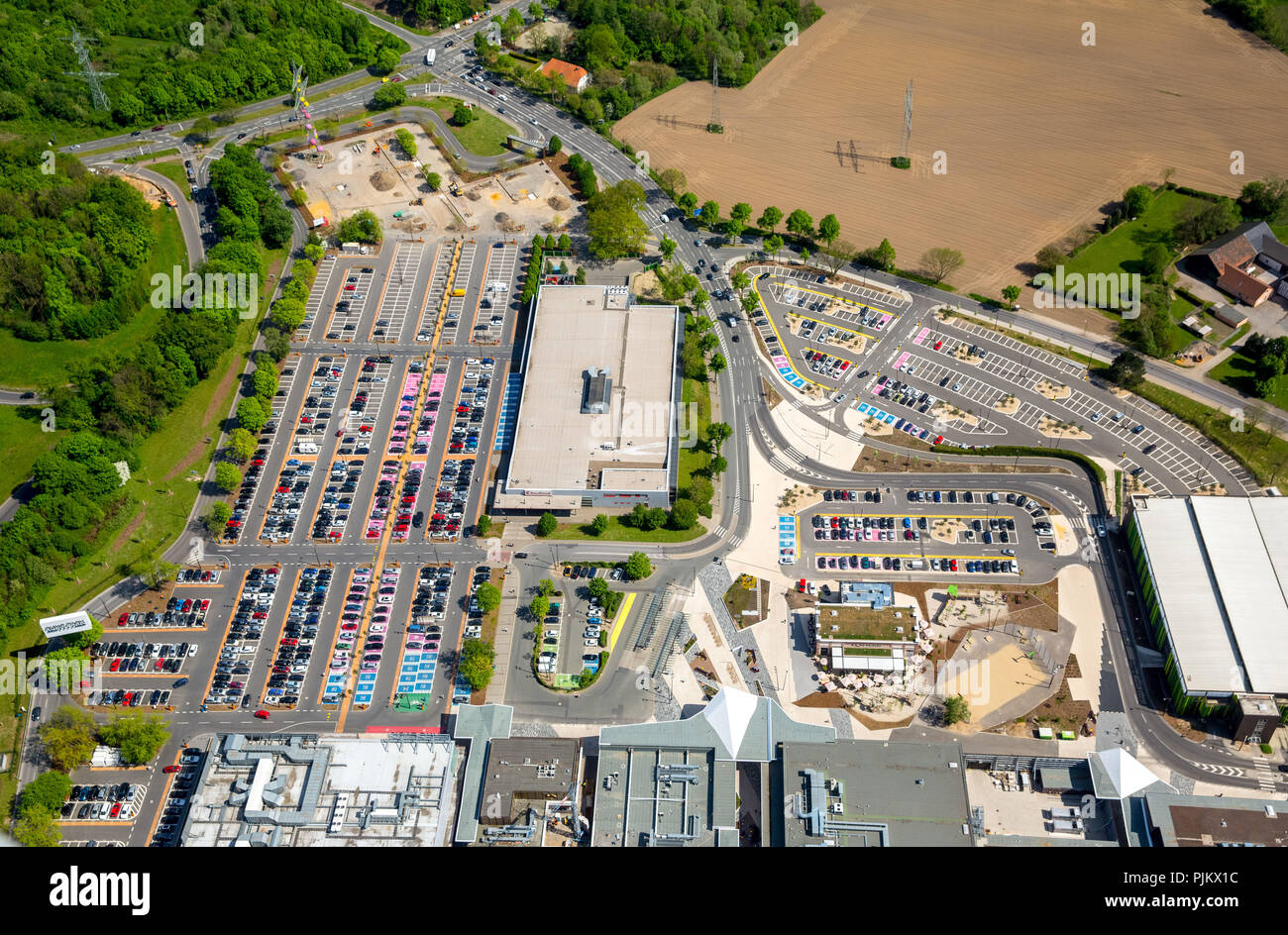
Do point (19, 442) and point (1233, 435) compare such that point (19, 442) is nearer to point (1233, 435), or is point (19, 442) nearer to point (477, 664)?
point (477, 664)

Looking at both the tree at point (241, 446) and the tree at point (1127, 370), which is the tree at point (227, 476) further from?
the tree at point (1127, 370)

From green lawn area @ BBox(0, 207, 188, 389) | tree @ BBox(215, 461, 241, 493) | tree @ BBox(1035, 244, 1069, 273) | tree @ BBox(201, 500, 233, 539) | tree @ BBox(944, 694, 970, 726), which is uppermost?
tree @ BBox(1035, 244, 1069, 273)

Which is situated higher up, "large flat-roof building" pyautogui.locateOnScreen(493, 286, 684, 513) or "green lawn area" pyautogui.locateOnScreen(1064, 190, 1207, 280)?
"green lawn area" pyautogui.locateOnScreen(1064, 190, 1207, 280)

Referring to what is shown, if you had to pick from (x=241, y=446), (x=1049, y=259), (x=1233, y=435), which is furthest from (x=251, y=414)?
(x=1233, y=435)

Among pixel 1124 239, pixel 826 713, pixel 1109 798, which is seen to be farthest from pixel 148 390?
pixel 1124 239

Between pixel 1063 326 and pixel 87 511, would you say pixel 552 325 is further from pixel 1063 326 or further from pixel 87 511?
pixel 1063 326

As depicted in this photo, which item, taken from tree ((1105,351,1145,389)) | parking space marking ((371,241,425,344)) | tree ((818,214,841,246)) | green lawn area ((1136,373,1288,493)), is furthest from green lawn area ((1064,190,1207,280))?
parking space marking ((371,241,425,344))

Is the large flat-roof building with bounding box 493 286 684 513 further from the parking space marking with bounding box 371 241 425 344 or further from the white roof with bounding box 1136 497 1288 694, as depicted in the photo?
the white roof with bounding box 1136 497 1288 694

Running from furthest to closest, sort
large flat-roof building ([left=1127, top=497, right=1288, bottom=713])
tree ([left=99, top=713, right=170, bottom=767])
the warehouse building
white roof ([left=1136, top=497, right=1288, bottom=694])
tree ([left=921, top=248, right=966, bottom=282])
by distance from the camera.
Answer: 1. tree ([left=921, top=248, right=966, bottom=282])
2. tree ([left=99, top=713, right=170, bottom=767])
3. white roof ([left=1136, top=497, right=1288, bottom=694])
4. large flat-roof building ([left=1127, top=497, right=1288, bottom=713])
5. the warehouse building
